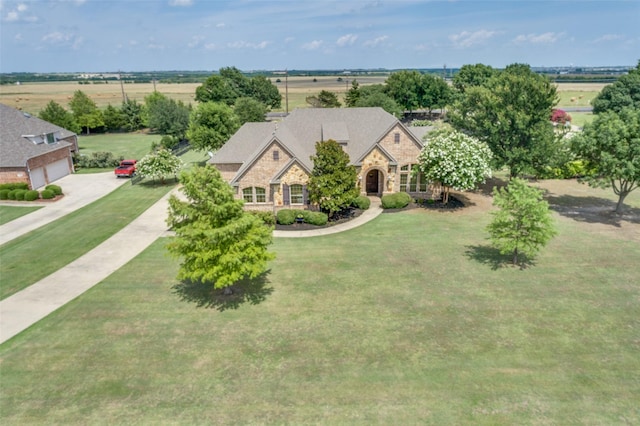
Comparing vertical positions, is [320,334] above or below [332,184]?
below

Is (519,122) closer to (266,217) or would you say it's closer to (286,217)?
(286,217)

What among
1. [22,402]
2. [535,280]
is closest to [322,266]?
[535,280]

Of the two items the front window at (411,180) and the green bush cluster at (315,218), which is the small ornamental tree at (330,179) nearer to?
the green bush cluster at (315,218)

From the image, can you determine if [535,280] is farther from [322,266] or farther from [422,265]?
[322,266]

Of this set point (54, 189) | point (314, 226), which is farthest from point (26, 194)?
point (314, 226)

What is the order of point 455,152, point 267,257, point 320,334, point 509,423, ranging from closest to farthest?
point 509,423, point 320,334, point 267,257, point 455,152

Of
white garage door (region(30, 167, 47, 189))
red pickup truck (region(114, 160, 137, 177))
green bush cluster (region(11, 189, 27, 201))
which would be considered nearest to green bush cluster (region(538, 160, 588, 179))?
red pickup truck (region(114, 160, 137, 177))
